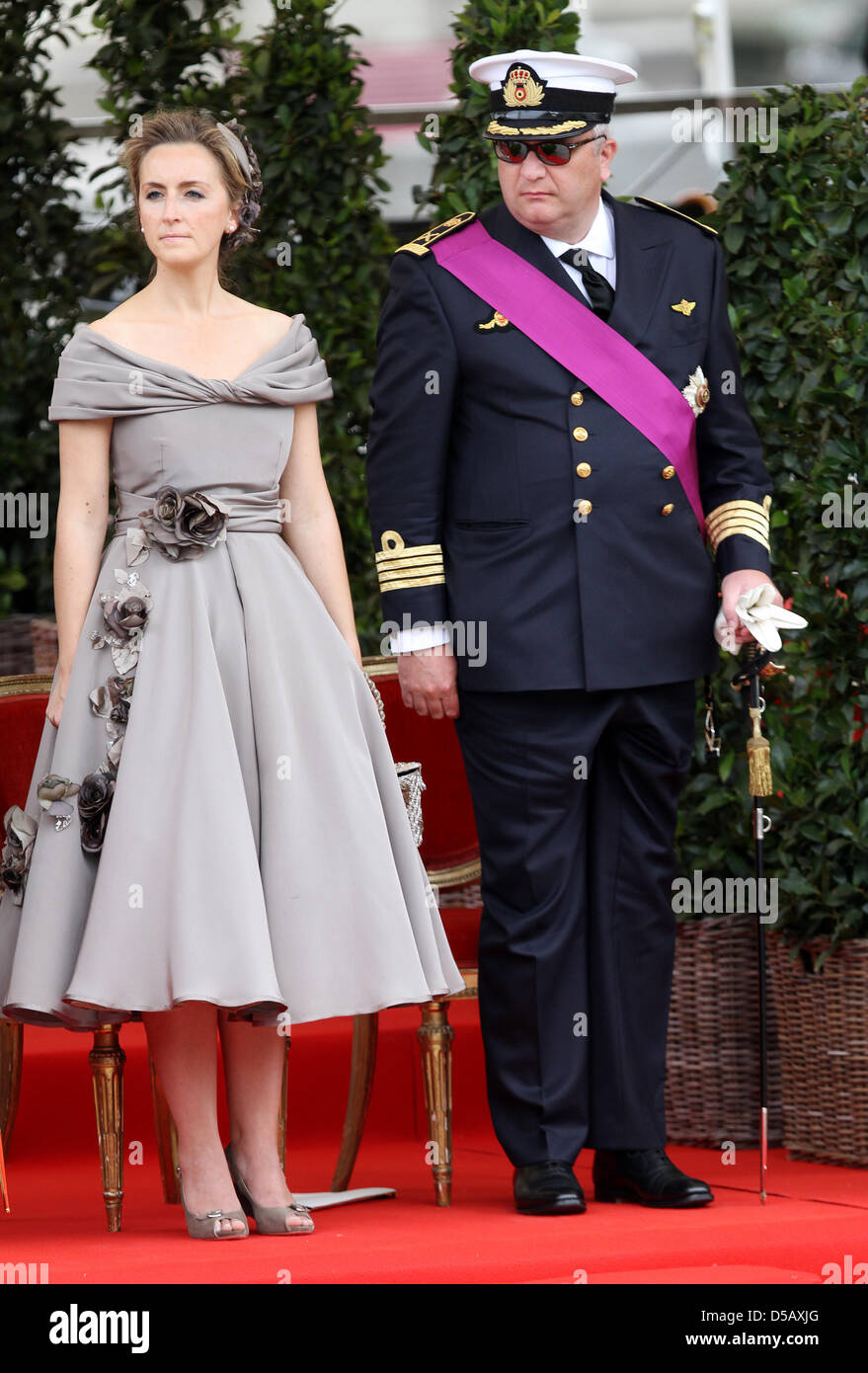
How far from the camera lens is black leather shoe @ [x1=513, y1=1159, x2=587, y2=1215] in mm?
3186

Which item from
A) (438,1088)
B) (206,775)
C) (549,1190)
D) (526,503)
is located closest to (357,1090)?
(438,1088)

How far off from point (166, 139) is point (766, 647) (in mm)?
1238

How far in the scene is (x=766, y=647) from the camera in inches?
127

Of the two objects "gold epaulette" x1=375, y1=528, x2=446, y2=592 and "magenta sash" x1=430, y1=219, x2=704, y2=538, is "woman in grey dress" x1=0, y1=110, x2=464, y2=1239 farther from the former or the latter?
"magenta sash" x1=430, y1=219, x2=704, y2=538

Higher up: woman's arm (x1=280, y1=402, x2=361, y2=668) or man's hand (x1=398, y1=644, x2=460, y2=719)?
woman's arm (x1=280, y1=402, x2=361, y2=668)

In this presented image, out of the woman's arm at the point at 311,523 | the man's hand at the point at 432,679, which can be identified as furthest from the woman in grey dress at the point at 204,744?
the man's hand at the point at 432,679

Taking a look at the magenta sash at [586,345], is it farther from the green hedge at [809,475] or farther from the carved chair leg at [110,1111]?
the carved chair leg at [110,1111]

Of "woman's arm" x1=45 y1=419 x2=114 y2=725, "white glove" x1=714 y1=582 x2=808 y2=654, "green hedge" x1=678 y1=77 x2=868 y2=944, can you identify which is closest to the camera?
"woman's arm" x1=45 y1=419 x2=114 y2=725

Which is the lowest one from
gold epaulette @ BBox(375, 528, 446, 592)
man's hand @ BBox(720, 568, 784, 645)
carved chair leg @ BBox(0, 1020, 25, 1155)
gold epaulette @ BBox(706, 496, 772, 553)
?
carved chair leg @ BBox(0, 1020, 25, 1155)

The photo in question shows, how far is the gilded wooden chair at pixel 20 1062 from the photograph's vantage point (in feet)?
10.3

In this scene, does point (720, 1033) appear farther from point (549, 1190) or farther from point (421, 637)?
point (421, 637)

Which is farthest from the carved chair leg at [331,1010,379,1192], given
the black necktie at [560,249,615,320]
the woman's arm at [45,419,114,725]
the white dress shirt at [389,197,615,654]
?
the black necktie at [560,249,615,320]

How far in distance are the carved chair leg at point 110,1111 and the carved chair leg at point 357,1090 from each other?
0.58m

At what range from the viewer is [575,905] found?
3289mm
